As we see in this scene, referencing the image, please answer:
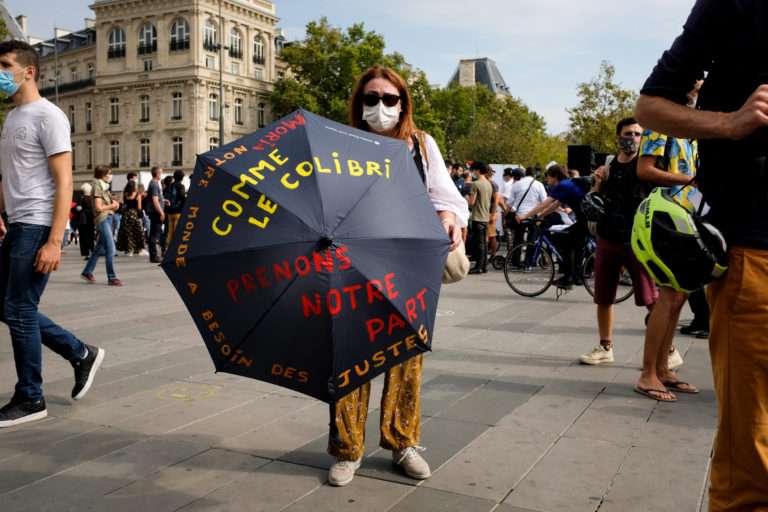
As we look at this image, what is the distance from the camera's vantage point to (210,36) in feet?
208

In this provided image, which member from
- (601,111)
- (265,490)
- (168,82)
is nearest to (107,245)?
(265,490)

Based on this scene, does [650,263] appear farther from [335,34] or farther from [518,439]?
[335,34]

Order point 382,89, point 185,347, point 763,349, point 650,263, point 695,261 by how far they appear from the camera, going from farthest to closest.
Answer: point 185,347 → point 382,89 → point 650,263 → point 695,261 → point 763,349

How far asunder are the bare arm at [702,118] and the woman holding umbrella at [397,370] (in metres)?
1.43

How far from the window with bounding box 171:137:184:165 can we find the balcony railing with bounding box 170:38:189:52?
716cm

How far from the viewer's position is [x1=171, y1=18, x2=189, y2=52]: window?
62.8m

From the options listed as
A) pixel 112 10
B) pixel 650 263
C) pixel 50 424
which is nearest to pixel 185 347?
pixel 50 424

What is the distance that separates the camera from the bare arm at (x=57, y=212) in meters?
4.49

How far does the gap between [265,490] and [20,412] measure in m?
1.87

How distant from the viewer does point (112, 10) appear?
66.1 metres

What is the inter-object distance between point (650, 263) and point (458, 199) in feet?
4.60

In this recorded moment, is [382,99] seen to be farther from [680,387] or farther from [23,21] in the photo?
[23,21]

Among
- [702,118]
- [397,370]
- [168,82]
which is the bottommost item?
[397,370]

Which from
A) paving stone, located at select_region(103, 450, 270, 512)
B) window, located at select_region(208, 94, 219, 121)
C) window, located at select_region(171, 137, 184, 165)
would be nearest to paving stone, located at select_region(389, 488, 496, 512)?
paving stone, located at select_region(103, 450, 270, 512)
